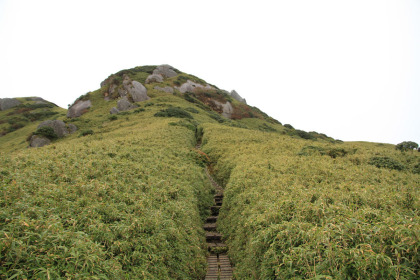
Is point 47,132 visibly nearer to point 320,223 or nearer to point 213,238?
point 213,238

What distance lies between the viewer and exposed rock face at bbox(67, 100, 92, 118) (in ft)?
174

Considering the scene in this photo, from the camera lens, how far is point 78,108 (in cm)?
5538

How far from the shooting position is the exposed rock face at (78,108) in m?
53.2

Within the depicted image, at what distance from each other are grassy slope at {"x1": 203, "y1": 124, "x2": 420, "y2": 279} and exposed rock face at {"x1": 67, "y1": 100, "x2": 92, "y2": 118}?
175ft

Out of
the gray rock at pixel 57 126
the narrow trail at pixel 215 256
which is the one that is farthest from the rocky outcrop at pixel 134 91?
the narrow trail at pixel 215 256

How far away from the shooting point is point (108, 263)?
17.0 ft

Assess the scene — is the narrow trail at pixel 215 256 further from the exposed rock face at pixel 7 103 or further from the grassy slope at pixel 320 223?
the exposed rock face at pixel 7 103

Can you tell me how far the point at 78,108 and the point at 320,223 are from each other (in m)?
62.3

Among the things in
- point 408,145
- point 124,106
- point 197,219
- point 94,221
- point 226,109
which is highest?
point 226,109

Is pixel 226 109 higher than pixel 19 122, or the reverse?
pixel 226 109

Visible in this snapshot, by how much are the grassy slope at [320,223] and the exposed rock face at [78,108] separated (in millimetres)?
53466

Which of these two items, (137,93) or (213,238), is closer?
(213,238)

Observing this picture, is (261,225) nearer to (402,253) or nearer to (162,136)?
(402,253)

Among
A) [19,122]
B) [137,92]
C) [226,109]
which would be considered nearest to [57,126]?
[137,92]
